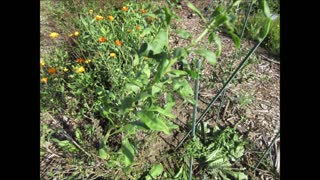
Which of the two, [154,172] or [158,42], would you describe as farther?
[154,172]

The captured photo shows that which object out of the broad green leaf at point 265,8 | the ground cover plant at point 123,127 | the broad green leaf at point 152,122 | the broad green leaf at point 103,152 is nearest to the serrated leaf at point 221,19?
the broad green leaf at point 265,8

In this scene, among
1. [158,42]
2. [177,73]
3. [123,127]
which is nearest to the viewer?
[158,42]

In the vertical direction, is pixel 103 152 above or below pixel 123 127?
below

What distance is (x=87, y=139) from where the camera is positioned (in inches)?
85.8

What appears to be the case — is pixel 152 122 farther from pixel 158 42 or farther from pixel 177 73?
pixel 158 42

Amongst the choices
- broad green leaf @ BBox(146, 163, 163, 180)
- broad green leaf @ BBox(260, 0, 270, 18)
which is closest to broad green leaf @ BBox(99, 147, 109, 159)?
broad green leaf @ BBox(146, 163, 163, 180)

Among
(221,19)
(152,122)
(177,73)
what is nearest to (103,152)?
(152,122)

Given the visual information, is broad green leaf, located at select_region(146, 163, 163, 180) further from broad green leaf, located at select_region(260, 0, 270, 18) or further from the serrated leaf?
broad green leaf, located at select_region(260, 0, 270, 18)

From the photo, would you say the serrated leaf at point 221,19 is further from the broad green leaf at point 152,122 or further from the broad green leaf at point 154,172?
the broad green leaf at point 154,172

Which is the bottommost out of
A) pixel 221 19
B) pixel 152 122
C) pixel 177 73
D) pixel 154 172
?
pixel 154 172

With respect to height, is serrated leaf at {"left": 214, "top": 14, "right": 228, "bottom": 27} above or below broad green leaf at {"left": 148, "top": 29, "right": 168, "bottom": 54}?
above

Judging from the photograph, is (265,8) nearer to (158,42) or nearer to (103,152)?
(158,42)

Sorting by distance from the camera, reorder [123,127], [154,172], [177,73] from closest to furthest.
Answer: [177,73]
[123,127]
[154,172]

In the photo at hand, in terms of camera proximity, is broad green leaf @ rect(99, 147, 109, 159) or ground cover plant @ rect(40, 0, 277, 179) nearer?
ground cover plant @ rect(40, 0, 277, 179)
